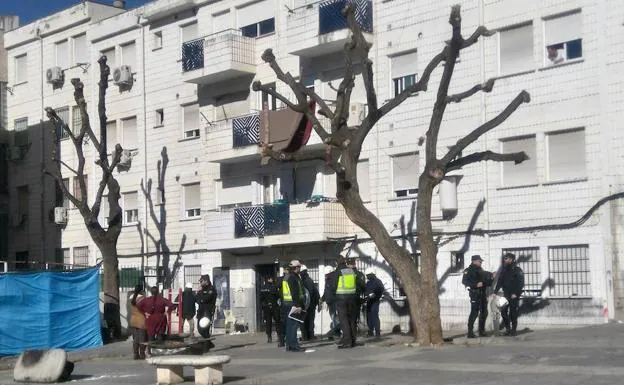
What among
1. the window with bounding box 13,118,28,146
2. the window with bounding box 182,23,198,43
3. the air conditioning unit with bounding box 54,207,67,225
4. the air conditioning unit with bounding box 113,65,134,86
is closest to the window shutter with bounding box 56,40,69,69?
the window with bounding box 13,118,28,146

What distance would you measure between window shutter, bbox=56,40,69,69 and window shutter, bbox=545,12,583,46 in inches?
847

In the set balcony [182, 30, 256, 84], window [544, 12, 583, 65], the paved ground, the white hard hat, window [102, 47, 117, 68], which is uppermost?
window [102, 47, 117, 68]

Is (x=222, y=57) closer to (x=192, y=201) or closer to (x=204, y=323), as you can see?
(x=192, y=201)

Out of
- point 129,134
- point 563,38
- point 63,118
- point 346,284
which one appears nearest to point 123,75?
point 129,134

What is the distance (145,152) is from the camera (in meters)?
37.6

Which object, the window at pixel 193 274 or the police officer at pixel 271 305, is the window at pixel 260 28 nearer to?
the window at pixel 193 274

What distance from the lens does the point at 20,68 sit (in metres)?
43.8

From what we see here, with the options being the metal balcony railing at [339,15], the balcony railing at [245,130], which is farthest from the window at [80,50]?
the metal balcony railing at [339,15]

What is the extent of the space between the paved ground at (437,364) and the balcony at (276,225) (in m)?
6.17

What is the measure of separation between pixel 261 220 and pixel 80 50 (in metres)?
13.4

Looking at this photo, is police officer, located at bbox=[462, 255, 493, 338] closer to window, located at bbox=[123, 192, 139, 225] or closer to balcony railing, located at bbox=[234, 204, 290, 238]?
balcony railing, located at bbox=[234, 204, 290, 238]

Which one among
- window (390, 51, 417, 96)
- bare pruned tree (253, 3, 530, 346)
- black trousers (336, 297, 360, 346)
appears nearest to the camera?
bare pruned tree (253, 3, 530, 346)

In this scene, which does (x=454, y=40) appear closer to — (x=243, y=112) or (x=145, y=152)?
(x=243, y=112)

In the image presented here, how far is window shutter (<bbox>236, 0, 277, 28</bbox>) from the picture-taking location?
33.4 meters
